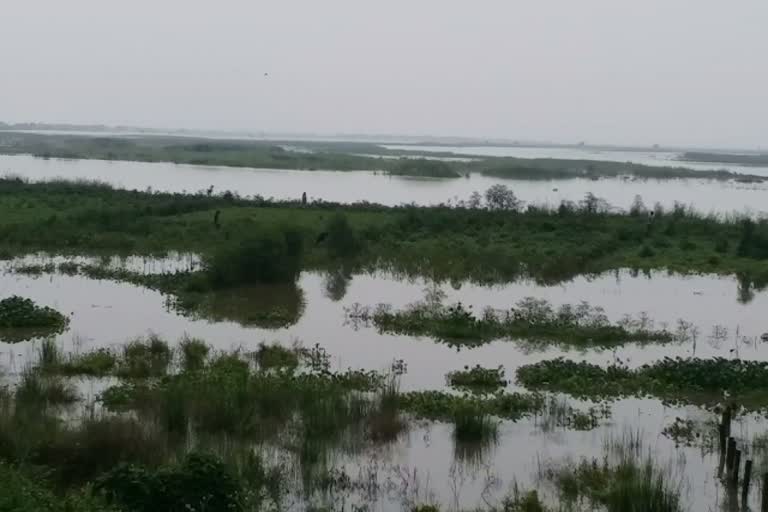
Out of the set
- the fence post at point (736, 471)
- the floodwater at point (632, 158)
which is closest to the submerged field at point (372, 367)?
the fence post at point (736, 471)

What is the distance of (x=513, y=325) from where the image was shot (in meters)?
15.8

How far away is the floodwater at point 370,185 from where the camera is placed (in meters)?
44.8

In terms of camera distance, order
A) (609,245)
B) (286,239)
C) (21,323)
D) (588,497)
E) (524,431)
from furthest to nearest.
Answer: (609,245) < (286,239) < (21,323) < (524,431) < (588,497)

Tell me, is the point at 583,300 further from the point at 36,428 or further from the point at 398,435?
A: the point at 36,428

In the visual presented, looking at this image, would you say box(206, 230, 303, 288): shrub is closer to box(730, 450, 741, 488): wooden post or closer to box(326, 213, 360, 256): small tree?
box(326, 213, 360, 256): small tree

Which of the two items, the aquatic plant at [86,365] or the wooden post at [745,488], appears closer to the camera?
the wooden post at [745,488]

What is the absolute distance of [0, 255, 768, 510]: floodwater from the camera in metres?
9.23

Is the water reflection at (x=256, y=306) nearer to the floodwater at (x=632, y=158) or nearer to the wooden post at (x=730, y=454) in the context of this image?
the wooden post at (x=730, y=454)

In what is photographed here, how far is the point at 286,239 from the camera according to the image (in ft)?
68.6

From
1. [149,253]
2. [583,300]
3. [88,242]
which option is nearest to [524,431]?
[583,300]

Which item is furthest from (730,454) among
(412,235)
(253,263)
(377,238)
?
(412,235)

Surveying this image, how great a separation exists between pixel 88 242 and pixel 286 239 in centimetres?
695

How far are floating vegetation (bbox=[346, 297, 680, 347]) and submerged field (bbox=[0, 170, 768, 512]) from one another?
6cm

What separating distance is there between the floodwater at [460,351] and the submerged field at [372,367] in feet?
0.18
